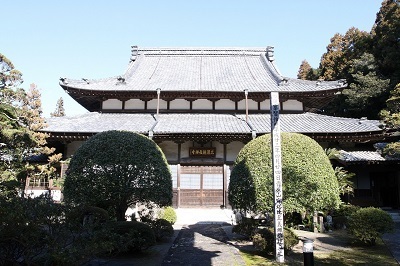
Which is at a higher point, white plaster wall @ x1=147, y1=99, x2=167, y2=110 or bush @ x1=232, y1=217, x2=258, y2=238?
white plaster wall @ x1=147, y1=99, x2=167, y2=110

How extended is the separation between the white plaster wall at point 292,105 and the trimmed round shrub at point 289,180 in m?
11.3

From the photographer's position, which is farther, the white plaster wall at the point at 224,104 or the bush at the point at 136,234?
the white plaster wall at the point at 224,104

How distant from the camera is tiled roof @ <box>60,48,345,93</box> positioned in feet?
68.8

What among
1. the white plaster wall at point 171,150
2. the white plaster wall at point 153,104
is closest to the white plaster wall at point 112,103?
the white plaster wall at point 153,104

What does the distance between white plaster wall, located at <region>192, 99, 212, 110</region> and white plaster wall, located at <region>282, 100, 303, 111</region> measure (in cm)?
520

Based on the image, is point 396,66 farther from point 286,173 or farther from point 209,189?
point 286,173

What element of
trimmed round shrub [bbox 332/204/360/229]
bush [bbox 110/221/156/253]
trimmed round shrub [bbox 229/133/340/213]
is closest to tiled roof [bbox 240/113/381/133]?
trimmed round shrub [bbox 332/204/360/229]

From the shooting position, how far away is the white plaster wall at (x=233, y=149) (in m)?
18.9

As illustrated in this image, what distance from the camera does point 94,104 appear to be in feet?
75.6

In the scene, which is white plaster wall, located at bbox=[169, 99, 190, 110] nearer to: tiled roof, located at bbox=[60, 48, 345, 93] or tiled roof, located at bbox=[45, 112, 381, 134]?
tiled roof, located at bbox=[45, 112, 381, 134]

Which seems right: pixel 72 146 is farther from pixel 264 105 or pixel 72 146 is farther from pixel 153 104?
pixel 264 105

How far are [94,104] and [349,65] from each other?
95.2ft

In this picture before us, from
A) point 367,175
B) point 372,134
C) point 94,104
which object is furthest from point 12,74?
point 367,175

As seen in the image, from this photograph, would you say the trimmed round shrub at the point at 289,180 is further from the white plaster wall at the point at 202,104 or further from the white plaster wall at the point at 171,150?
the white plaster wall at the point at 202,104
